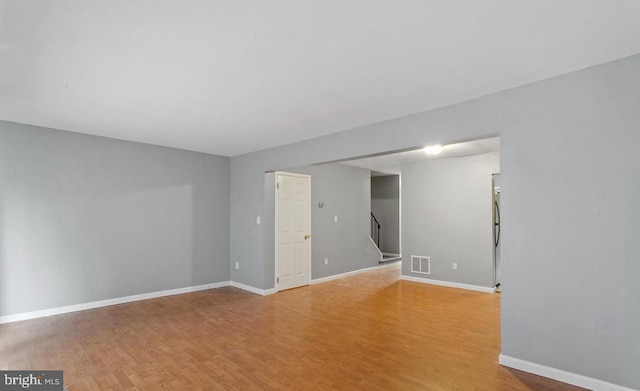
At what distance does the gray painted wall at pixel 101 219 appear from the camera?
4.46 meters

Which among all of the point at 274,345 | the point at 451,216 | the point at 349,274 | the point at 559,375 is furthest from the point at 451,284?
the point at 274,345

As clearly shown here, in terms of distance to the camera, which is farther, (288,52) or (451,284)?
(451,284)

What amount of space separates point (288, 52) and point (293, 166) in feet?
10.2

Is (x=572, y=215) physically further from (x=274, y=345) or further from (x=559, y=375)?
(x=274, y=345)

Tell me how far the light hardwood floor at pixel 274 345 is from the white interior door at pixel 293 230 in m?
0.86

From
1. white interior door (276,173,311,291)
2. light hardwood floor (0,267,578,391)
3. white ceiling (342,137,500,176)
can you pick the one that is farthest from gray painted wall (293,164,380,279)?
light hardwood floor (0,267,578,391)

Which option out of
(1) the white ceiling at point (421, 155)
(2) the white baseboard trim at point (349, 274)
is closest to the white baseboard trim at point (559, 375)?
(1) the white ceiling at point (421, 155)

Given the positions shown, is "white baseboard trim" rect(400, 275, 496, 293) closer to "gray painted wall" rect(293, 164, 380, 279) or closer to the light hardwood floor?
the light hardwood floor

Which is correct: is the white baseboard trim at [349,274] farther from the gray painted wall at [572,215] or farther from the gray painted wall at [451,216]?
the gray painted wall at [572,215]

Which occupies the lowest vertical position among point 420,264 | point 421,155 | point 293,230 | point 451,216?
point 420,264

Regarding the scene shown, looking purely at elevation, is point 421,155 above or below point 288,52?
below

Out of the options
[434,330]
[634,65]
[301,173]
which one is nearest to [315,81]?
[634,65]

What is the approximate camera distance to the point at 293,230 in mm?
6582

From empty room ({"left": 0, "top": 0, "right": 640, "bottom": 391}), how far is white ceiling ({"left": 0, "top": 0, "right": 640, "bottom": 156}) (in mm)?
21
